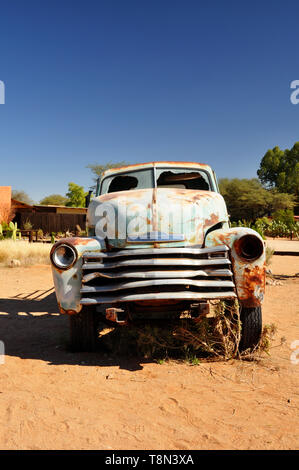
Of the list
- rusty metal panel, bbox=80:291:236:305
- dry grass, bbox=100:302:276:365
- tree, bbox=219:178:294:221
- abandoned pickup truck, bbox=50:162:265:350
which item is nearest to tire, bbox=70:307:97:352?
abandoned pickup truck, bbox=50:162:265:350

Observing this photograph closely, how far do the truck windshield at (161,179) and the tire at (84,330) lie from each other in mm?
1856

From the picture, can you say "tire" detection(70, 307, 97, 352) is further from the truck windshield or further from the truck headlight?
the truck windshield

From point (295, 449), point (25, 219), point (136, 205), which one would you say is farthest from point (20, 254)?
point (25, 219)

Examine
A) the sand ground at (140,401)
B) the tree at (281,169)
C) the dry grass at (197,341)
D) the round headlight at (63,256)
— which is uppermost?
the tree at (281,169)

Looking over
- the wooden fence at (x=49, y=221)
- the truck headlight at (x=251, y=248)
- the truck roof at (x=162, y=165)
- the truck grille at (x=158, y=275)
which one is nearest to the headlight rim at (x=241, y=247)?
the truck headlight at (x=251, y=248)

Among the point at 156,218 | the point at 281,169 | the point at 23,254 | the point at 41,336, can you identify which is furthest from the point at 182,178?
the point at 281,169

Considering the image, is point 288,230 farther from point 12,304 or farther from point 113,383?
point 113,383

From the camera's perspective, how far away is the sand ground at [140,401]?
2045 mm

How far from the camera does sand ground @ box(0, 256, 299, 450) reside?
2.04 meters

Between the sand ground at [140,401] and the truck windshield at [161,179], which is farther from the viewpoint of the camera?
the truck windshield at [161,179]

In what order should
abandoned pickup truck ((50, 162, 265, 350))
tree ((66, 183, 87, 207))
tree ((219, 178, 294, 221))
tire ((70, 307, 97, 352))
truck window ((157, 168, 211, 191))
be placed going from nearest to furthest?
1. abandoned pickup truck ((50, 162, 265, 350))
2. tire ((70, 307, 97, 352))
3. truck window ((157, 168, 211, 191))
4. tree ((219, 178, 294, 221))
5. tree ((66, 183, 87, 207))

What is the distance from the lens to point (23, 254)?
11461 mm

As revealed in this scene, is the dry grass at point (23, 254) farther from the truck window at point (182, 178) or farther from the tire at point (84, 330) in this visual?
the tire at point (84, 330)

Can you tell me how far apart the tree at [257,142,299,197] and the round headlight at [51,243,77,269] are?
→ 52213 millimetres
